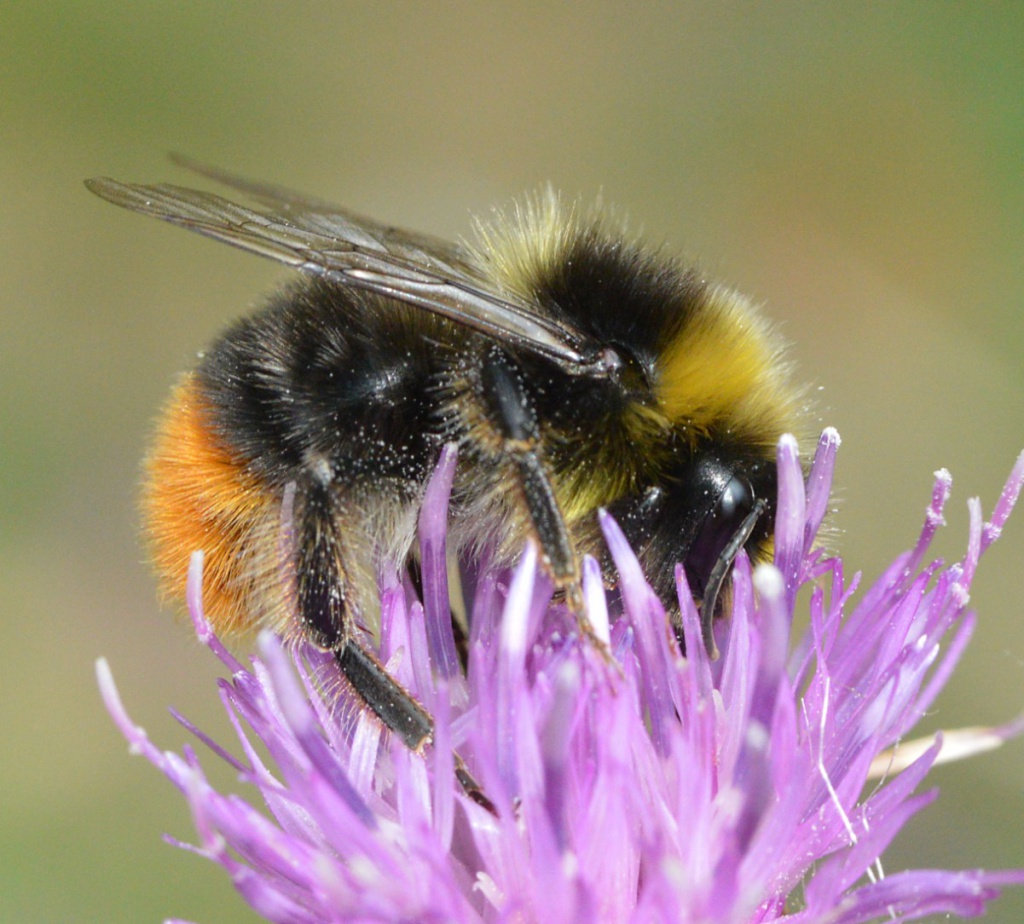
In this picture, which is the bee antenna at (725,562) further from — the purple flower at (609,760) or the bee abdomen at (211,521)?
the bee abdomen at (211,521)

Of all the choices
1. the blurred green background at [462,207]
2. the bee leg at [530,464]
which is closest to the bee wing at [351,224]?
the bee leg at [530,464]

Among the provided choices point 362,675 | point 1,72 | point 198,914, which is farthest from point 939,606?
point 1,72

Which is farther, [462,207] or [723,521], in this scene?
[462,207]

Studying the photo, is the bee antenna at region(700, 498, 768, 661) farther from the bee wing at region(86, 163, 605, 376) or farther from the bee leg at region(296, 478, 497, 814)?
the bee leg at region(296, 478, 497, 814)

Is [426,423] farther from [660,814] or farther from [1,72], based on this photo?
[1,72]

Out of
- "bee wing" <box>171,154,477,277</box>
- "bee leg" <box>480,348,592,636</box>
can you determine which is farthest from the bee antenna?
"bee wing" <box>171,154,477,277</box>

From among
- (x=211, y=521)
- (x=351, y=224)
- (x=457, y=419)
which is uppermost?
(x=351, y=224)

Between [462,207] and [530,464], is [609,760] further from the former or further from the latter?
[462,207]

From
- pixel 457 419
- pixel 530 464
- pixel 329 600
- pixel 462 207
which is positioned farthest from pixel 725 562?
pixel 462 207
